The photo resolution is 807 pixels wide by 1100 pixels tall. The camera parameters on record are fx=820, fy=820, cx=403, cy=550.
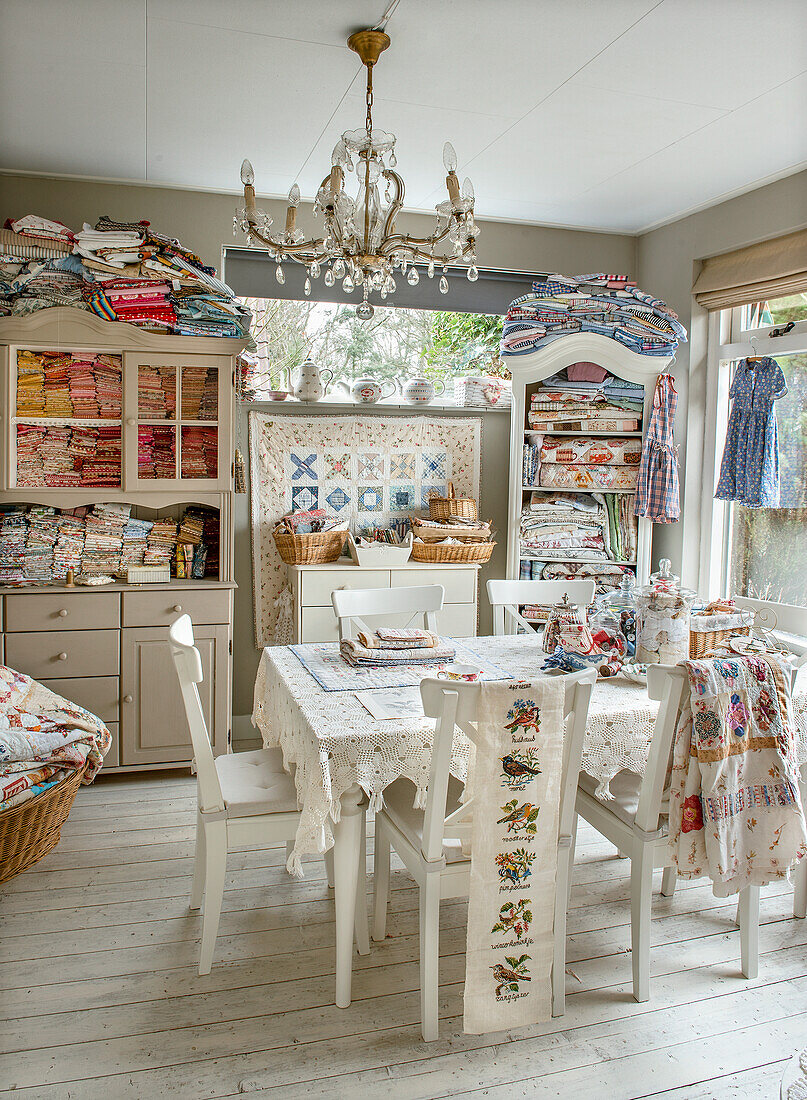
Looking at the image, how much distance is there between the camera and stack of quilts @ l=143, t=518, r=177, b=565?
11.9 feet

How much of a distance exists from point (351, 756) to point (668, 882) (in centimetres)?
133

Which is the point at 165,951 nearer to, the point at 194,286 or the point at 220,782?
the point at 220,782

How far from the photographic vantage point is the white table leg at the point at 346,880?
6.66ft

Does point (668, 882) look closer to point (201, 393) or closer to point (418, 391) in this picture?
point (418, 391)

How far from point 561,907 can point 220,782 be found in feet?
3.20

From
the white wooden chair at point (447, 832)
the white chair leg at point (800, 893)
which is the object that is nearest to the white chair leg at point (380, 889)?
the white wooden chair at point (447, 832)

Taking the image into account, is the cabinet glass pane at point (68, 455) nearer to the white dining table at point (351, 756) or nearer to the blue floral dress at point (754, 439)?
the white dining table at point (351, 756)

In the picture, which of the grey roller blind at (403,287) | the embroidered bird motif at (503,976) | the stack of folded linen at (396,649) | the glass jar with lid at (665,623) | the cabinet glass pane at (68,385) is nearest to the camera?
the embroidered bird motif at (503,976)

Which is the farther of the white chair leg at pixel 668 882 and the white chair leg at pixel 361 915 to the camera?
the white chair leg at pixel 668 882

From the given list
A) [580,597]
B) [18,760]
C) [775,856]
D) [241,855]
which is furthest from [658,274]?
[18,760]

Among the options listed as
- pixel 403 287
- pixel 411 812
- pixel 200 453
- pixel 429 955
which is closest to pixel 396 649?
pixel 411 812

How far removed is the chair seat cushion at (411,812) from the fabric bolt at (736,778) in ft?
1.79

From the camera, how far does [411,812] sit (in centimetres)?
215

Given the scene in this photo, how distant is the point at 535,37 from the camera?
237 centimetres
